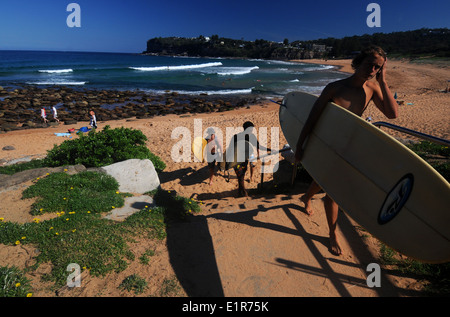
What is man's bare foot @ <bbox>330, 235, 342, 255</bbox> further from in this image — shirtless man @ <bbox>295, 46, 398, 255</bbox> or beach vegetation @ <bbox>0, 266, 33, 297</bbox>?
beach vegetation @ <bbox>0, 266, 33, 297</bbox>

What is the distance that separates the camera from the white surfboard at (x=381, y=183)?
184 centimetres

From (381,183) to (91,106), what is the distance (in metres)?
21.4

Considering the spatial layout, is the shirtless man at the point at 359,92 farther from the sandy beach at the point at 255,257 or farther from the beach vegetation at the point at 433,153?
the beach vegetation at the point at 433,153

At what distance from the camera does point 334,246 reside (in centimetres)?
297

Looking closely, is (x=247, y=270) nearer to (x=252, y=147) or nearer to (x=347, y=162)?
(x=347, y=162)

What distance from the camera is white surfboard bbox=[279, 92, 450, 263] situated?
72.5 inches

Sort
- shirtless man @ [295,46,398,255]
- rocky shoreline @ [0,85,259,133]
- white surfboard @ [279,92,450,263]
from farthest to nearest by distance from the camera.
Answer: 1. rocky shoreline @ [0,85,259,133]
2. shirtless man @ [295,46,398,255]
3. white surfboard @ [279,92,450,263]

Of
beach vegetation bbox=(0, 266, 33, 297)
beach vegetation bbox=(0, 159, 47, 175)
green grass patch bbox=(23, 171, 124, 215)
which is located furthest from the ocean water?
beach vegetation bbox=(0, 266, 33, 297)

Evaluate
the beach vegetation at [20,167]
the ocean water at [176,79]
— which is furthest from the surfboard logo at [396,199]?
the ocean water at [176,79]

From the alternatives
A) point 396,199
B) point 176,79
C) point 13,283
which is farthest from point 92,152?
point 176,79

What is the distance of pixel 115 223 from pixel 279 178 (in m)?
4.02

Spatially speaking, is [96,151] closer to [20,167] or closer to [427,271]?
[20,167]

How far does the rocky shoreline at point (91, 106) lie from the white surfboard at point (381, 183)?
51.3ft

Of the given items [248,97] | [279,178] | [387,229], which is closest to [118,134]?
[279,178]
